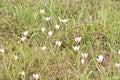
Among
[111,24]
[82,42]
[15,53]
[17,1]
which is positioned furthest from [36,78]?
[17,1]

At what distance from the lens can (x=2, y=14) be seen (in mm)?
3174

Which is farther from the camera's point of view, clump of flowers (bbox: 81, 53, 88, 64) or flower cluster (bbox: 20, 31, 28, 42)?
flower cluster (bbox: 20, 31, 28, 42)

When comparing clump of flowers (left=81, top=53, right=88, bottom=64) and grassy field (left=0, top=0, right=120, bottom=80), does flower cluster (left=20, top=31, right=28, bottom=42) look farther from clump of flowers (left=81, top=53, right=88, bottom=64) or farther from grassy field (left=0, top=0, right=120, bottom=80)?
clump of flowers (left=81, top=53, right=88, bottom=64)

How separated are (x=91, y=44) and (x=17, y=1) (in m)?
1.04

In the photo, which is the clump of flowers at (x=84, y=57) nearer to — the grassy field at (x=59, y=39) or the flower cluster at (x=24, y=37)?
the grassy field at (x=59, y=39)

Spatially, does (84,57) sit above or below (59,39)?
below

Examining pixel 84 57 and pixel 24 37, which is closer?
pixel 84 57

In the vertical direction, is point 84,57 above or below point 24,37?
below

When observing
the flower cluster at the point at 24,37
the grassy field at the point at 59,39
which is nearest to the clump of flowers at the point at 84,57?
the grassy field at the point at 59,39

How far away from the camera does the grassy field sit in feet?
7.91

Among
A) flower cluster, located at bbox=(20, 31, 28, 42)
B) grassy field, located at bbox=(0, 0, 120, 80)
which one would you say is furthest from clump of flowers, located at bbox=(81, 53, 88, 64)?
flower cluster, located at bbox=(20, 31, 28, 42)

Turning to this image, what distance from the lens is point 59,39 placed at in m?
2.76

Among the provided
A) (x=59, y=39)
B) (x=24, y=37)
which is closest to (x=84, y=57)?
(x=59, y=39)

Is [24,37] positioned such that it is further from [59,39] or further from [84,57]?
[84,57]
